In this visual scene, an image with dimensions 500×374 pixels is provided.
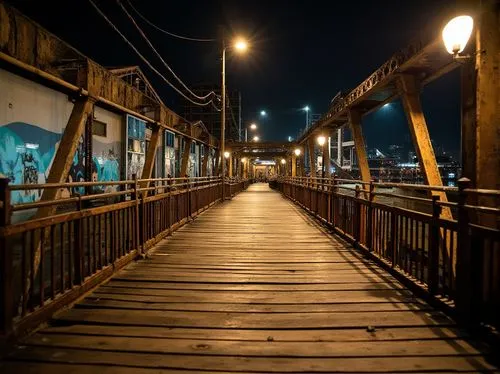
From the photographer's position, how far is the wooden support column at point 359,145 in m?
12.1

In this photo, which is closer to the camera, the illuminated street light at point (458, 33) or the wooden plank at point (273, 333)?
the wooden plank at point (273, 333)

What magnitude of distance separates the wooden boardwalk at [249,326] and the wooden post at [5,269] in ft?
0.96

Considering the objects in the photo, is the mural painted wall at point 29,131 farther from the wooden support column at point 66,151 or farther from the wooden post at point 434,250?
the wooden post at point 434,250

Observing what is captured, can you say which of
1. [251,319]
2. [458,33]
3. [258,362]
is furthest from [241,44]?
[258,362]

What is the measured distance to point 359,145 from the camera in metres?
12.3

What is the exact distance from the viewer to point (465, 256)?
3902 mm

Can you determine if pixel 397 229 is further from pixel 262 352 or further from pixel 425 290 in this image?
pixel 262 352

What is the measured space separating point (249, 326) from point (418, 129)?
5797 mm

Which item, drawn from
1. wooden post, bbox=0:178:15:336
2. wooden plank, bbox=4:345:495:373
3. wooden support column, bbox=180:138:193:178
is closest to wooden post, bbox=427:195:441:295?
wooden plank, bbox=4:345:495:373

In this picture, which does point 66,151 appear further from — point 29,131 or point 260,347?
point 29,131

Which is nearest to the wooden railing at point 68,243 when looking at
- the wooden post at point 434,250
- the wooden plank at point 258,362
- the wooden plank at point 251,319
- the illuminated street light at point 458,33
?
the wooden plank at point 251,319

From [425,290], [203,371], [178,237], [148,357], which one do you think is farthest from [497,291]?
[178,237]

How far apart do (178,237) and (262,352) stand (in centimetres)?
607

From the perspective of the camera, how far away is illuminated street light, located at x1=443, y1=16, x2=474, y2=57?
186 inches
